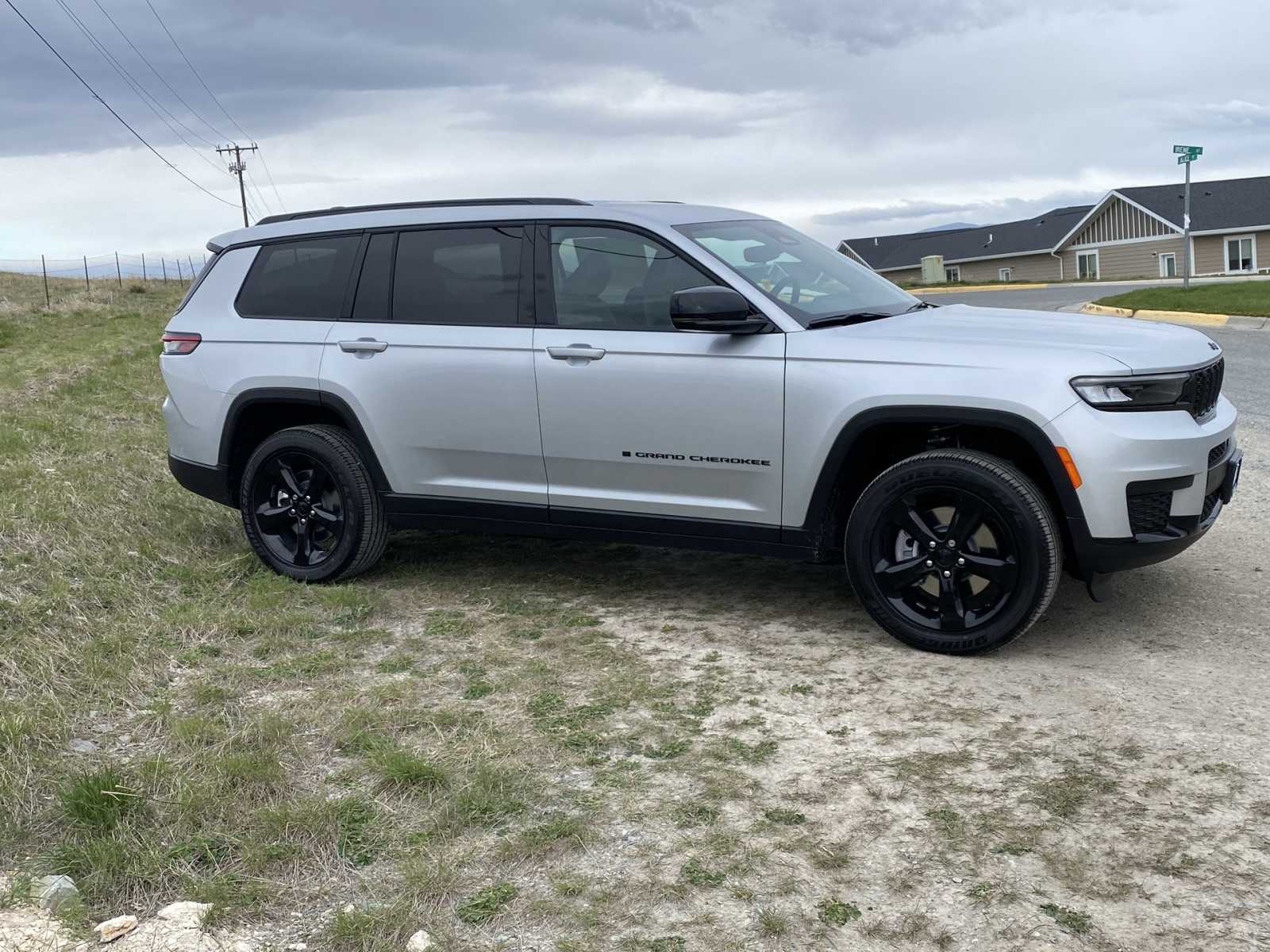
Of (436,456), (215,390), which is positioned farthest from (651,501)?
(215,390)

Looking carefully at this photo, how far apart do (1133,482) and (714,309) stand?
1.74m

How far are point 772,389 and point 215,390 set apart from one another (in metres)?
3.15

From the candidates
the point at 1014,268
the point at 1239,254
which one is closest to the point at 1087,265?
the point at 1014,268

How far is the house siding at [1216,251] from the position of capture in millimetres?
52188

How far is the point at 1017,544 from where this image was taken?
459cm

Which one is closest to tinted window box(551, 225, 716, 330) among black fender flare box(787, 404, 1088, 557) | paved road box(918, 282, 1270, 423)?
black fender flare box(787, 404, 1088, 557)

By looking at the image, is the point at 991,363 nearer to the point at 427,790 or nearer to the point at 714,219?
the point at 714,219

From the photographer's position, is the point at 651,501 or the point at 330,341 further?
the point at 330,341

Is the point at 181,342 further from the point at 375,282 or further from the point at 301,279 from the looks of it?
the point at 375,282

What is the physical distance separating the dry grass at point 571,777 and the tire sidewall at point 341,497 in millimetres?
174

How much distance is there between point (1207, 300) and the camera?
22.3 metres

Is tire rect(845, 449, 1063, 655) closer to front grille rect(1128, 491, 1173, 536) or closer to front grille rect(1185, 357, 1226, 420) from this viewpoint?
front grille rect(1128, 491, 1173, 536)

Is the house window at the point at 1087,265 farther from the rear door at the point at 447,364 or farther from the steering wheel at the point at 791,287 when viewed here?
the rear door at the point at 447,364

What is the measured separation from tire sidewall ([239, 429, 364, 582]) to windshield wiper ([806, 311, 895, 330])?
248 centimetres
